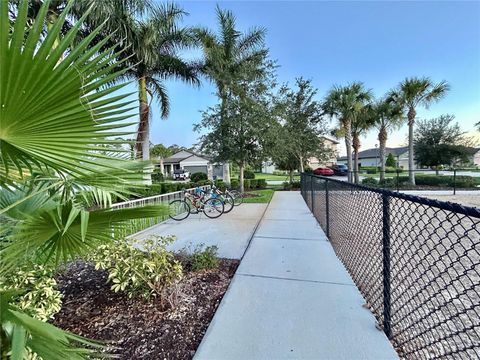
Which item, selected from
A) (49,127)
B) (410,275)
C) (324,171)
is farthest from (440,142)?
(49,127)

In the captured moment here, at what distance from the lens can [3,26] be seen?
2.81ft

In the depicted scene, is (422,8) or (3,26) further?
(422,8)

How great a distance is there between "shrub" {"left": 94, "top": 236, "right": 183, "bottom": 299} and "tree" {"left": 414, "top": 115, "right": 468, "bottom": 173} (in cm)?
3185

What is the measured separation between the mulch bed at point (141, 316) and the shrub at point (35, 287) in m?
0.33

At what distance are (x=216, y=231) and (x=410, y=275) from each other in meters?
3.80

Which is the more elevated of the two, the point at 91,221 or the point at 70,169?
the point at 70,169

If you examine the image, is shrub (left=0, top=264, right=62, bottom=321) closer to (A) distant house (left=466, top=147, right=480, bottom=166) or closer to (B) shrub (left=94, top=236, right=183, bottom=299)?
(B) shrub (left=94, top=236, right=183, bottom=299)

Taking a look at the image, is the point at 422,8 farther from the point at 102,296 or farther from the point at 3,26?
the point at 102,296

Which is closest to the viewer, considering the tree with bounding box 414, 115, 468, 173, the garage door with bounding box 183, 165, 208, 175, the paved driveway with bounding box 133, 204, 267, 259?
the paved driveway with bounding box 133, 204, 267, 259

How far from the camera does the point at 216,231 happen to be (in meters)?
5.38

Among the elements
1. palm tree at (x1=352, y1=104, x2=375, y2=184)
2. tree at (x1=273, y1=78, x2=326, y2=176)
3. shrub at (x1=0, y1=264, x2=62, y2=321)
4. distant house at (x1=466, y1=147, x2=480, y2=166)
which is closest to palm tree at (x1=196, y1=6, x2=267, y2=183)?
tree at (x1=273, y1=78, x2=326, y2=176)

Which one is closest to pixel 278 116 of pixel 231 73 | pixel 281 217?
pixel 231 73

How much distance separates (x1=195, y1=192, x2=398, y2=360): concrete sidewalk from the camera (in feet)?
5.93

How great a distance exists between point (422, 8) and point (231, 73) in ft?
25.8
